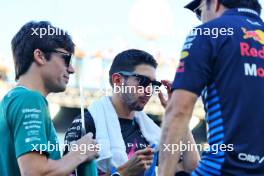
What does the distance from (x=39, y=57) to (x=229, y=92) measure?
130 cm

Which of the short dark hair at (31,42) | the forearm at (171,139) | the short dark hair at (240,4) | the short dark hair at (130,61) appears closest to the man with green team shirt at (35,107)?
the short dark hair at (31,42)

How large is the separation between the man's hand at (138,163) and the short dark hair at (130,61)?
36.7 inches

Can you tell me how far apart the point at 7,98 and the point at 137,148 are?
5.52 ft

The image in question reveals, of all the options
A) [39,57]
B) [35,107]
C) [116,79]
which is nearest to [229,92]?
[35,107]

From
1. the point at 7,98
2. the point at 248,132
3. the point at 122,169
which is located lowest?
the point at 122,169

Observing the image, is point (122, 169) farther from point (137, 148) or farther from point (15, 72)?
point (15, 72)

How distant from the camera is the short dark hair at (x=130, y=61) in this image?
555 cm

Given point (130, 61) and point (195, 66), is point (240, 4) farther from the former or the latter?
point (130, 61)

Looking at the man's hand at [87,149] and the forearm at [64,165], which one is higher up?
the man's hand at [87,149]

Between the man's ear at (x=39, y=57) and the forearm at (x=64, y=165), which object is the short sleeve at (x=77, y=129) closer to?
the forearm at (x=64, y=165)

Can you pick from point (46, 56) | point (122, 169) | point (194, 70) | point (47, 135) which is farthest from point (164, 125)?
point (122, 169)

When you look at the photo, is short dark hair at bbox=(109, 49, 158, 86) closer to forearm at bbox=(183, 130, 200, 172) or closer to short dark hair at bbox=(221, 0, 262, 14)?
forearm at bbox=(183, 130, 200, 172)

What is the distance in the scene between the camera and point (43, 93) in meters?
4.00

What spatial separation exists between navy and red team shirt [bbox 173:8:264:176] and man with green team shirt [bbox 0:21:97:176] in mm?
832
